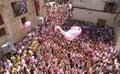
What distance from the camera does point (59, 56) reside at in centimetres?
1664

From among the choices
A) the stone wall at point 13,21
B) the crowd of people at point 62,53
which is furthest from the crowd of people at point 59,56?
the stone wall at point 13,21

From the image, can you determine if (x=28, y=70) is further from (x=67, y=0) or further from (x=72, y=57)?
(x=67, y=0)

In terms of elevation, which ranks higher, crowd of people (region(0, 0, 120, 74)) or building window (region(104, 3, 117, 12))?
building window (region(104, 3, 117, 12))

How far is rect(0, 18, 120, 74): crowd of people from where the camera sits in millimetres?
15406

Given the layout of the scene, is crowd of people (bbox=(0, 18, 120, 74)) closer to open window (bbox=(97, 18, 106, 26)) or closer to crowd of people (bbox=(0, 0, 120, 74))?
crowd of people (bbox=(0, 0, 120, 74))

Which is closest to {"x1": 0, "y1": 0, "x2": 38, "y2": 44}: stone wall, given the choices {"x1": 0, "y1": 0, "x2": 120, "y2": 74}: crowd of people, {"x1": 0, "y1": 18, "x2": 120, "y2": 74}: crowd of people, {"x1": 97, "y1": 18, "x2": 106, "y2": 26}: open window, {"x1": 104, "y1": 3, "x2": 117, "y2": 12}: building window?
{"x1": 0, "y1": 0, "x2": 120, "y2": 74}: crowd of people

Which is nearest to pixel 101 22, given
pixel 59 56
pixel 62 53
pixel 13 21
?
pixel 62 53

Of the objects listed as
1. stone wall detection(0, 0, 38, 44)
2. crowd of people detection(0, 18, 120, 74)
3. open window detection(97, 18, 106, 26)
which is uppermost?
stone wall detection(0, 0, 38, 44)

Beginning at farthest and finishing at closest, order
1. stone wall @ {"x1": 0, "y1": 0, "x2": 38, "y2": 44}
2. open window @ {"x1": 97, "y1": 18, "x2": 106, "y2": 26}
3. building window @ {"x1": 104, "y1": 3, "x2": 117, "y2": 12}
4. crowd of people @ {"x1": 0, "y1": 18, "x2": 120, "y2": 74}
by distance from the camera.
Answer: open window @ {"x1": 97, "y1": 18, "x2": 106, "y2": 26} → building window @ {"x1": 104, "y1": 3, "x2": 117, "y2": 12} → stone wall @ {"x1": 0, "y1": 0, "x2": 38, "y2": 44} → crowd of people @ {"x1": 0, "y1": 18, "x2": 120, "y2": 74}

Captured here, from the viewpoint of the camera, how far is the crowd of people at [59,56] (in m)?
15.4

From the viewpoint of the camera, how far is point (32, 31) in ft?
68.6

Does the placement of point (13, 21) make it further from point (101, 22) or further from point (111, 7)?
point (111, 7)

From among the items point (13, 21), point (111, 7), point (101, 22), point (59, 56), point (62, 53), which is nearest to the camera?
point (59, 56)

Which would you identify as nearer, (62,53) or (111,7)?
(62,53)
